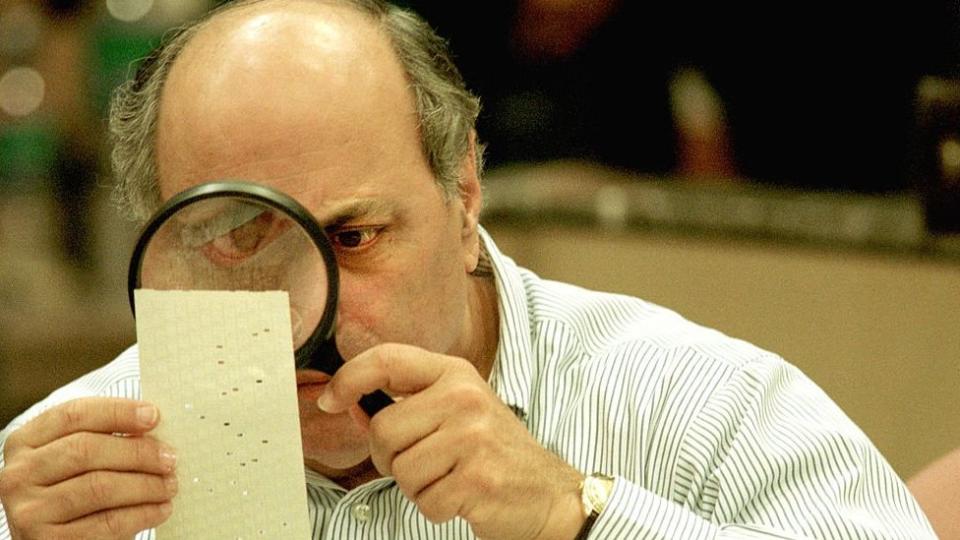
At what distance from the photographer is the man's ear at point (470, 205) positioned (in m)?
1.90

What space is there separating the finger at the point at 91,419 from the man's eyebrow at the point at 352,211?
31cm

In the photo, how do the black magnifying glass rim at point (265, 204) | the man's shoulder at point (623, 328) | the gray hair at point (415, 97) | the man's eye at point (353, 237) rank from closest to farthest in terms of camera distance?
the black magnifying glass rim at point (265, 204), the man's eye at point (353, 237), the gray hair at point (415, 97), the man's shoulder at point (623, 328)

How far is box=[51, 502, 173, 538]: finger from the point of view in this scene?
1446 millimetres

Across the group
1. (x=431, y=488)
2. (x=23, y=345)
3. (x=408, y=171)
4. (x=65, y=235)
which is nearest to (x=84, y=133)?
(x=65, y=235)

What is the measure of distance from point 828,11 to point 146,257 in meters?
3.05

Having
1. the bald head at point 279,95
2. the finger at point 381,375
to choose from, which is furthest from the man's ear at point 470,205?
the finger at point 381,375

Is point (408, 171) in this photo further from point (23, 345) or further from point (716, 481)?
point (23, 345)

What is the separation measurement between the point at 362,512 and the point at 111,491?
0.43 metres

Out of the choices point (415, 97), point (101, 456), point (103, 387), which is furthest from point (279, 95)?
point (103, 387)

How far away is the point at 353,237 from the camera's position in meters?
1.66

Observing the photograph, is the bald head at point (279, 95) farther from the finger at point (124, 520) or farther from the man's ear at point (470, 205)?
the finger at point (124, 520)

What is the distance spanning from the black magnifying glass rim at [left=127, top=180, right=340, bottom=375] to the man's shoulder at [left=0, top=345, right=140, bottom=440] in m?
0.66

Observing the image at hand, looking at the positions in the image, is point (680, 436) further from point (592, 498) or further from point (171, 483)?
point (171, 483)

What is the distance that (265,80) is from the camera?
165 cm
